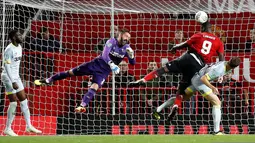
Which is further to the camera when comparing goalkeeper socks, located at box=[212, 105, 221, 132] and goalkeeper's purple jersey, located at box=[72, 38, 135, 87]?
goalkeeper's purple jersey, located at box=[72, 38, 135, 87]

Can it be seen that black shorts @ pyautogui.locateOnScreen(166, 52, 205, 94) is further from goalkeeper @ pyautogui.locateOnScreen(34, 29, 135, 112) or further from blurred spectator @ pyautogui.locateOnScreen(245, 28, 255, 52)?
blurred spectator @ pyautogui.locateOnScreen(245, 28, 255, 52)

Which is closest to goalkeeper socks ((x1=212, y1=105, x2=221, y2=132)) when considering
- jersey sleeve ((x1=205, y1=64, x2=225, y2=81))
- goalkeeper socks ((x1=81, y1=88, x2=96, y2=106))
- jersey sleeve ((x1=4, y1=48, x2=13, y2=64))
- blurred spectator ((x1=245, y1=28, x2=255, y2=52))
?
jersey sleeve ((x1=205, y1=64, x2=225, y2=81))

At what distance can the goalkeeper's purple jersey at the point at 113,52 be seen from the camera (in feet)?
55.3

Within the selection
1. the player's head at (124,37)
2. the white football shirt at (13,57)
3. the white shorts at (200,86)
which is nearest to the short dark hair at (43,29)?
the white football shirt at (13,57)

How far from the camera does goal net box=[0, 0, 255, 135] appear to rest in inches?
747

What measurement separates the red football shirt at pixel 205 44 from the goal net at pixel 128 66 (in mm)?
2697

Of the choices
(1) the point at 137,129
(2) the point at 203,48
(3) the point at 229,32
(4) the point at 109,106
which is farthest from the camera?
(3) the point at 229,32

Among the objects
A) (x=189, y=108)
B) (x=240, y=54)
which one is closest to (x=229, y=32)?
(x=240, y=54)

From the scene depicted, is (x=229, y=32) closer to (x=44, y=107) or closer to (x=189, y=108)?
(x=189, y=108)

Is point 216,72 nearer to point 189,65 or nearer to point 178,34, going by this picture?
point 189,65

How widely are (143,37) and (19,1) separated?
133 inches

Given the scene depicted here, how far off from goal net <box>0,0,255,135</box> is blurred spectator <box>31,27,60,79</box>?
25mm

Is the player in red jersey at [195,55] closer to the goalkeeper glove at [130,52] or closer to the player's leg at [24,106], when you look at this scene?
the goalkeeper glove at [130,52]

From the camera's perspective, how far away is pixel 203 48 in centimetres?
1644
